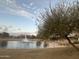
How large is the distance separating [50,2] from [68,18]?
254cm

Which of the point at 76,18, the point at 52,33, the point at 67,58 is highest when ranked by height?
the point at 76,18

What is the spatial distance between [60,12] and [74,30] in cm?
202

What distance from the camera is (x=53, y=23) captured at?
14094 mm

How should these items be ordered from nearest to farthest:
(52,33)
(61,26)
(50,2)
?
(61,26), (52,33), (50,2)

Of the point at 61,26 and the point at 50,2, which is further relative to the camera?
the point at 50,2

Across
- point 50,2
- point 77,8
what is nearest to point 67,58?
point 77,8

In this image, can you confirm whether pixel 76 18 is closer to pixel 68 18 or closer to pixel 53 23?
pixel 68 18

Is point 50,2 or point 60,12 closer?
point 60,12

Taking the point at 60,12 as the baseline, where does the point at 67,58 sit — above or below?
below

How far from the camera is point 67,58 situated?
547 inches

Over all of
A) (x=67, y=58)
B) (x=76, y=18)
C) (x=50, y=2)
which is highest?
(x=50, y=2)

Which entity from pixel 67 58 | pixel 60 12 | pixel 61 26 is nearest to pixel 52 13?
pixel 60 12

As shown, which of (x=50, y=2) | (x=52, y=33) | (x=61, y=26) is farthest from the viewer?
(x=50, y=2)

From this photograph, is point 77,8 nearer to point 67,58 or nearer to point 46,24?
point 46,24
